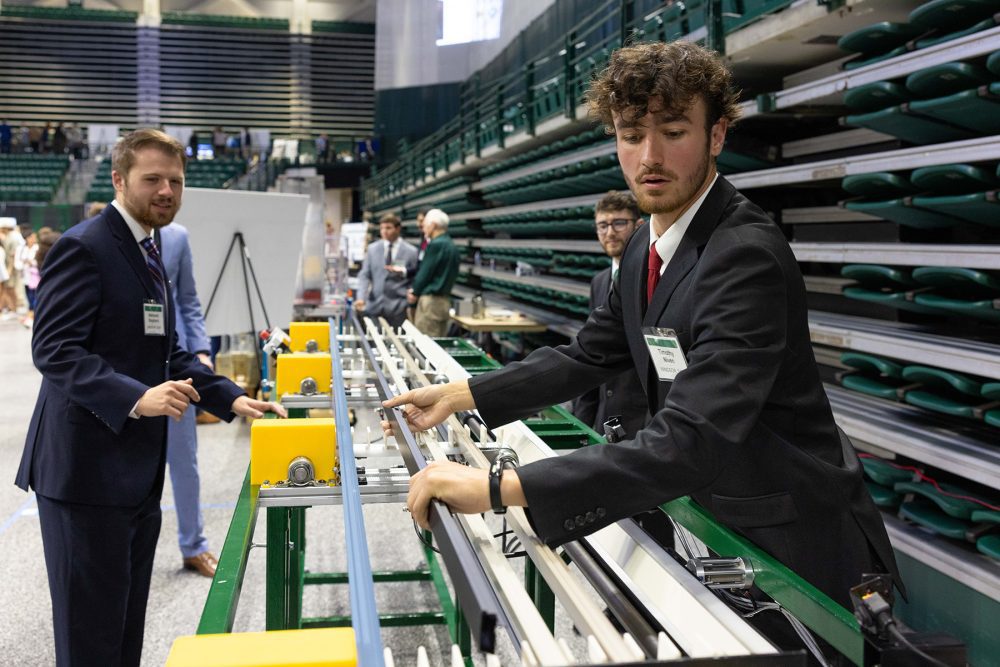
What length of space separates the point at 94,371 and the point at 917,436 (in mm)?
2423

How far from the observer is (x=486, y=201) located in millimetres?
11570

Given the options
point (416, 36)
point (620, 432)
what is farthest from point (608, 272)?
point (416, 36)

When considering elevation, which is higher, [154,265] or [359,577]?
[154,265]

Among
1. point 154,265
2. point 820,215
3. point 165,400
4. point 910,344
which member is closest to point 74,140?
point 820,215

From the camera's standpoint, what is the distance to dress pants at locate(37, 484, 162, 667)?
6.68 feet

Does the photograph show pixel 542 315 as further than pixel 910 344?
Yes

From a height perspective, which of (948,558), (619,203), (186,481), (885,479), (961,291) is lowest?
(186,481)

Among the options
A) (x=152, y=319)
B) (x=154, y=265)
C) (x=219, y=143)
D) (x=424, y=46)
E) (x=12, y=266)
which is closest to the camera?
(x=152, y=319)

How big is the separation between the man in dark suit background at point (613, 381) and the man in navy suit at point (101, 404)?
141cm

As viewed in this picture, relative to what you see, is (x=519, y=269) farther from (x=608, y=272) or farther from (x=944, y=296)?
(x=944, y=296)

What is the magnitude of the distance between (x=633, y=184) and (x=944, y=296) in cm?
177

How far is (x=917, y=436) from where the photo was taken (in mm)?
2666

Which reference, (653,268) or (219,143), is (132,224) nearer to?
(653,268)

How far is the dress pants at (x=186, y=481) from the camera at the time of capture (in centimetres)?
357
